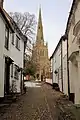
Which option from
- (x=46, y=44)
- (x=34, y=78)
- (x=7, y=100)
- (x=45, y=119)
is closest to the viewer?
(x=45, y=119)

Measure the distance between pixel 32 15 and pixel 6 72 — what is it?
25983 mm

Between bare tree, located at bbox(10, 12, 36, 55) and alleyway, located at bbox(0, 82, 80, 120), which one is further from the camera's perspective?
bare tree, located at bbox(10, 12, 36, 55)

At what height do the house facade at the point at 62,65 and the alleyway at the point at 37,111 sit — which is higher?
the house facade at the point at 62,65

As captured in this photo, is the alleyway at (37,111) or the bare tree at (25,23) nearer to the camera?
the alleyway at (37,111)

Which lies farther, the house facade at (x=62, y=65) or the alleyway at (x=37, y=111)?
the house facade at (x=62, y=65)

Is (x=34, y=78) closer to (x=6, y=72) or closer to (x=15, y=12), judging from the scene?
(x=15, y=12)

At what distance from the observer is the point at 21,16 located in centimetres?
4325

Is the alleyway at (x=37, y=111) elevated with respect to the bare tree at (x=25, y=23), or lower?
lower

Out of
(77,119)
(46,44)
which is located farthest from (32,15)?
(46,44)

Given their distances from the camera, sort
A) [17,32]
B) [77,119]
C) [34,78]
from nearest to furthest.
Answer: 1. [77,119]
2. [17,32]
3. [34,78]

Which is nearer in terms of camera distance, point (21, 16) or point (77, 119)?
point (77, 119)

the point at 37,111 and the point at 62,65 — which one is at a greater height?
the point at 62,65

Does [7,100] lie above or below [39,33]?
below

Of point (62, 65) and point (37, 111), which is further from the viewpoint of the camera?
point (62, 65)
